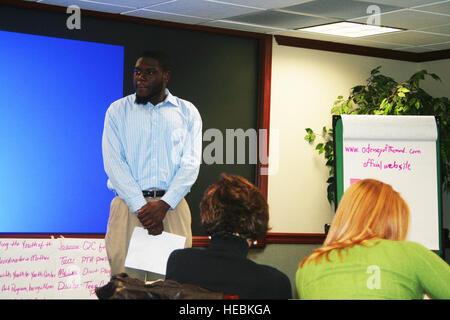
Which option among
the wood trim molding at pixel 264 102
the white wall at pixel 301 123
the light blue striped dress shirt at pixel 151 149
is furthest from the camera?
the white wall at pixel 301 123

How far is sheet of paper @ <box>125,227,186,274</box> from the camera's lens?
13.7 feet

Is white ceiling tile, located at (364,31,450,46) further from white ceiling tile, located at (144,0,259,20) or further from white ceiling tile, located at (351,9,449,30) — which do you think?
white ceiling tile, located at (144,0,259,20)

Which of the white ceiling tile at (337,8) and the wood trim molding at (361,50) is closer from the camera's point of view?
the white ceiling tile at (337,8)

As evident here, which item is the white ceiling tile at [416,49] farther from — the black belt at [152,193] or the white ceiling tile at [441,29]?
the black belt at [152,193]

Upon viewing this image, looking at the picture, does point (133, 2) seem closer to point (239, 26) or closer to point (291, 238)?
point (239, 26)

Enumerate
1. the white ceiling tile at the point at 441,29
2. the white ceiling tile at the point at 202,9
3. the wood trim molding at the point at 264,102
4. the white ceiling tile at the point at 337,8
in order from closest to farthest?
the white ceiling tile at the point at 337,8, the white ceiling tile at the point at 202,9, the white ceiling tile at the point at 441,29, the wood trim molding at the point at 264,102

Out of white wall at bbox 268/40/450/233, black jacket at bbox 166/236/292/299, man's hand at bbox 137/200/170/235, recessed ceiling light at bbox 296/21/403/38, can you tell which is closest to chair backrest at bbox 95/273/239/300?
black jacket at bbox 166/236/292/299

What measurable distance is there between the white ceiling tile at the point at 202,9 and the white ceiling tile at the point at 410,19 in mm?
971

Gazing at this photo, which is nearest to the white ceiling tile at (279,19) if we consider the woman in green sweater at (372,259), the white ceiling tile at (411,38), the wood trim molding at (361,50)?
the wood trim molding at (361,50)

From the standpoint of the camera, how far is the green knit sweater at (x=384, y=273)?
2.26 metres

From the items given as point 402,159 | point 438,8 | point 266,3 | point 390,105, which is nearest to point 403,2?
point 438,8
